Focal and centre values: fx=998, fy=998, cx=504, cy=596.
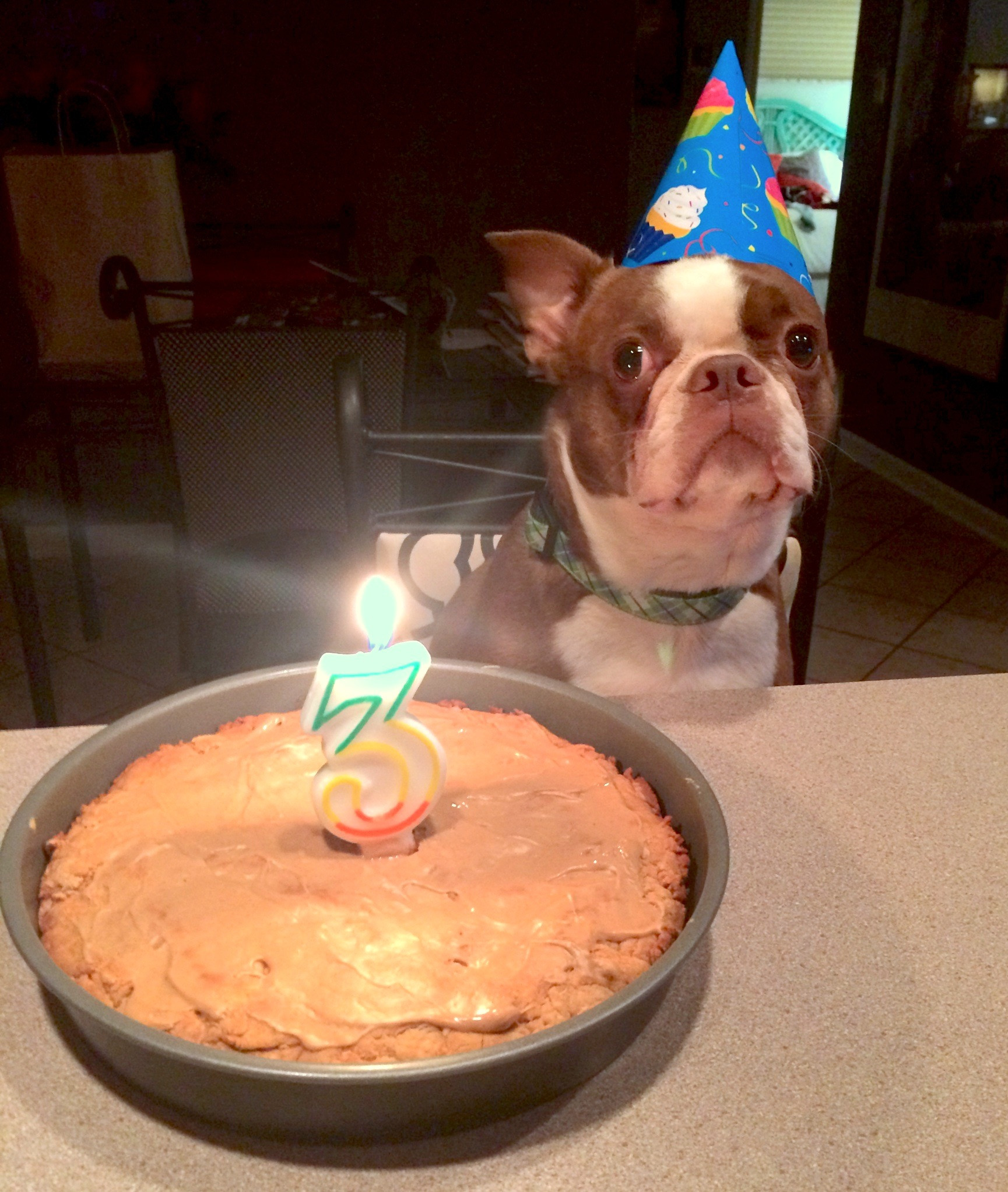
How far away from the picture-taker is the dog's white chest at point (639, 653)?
1.12m

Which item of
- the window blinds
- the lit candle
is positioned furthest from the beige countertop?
the window blinds

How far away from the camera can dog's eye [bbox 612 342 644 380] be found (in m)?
1.14

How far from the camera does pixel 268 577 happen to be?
246cm

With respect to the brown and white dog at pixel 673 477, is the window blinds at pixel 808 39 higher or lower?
higher

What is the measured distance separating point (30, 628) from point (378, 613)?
1.92 metres

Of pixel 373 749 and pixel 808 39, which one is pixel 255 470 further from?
pixel 808 39

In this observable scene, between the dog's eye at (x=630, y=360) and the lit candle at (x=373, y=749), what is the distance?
66cm

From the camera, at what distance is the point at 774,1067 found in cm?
51

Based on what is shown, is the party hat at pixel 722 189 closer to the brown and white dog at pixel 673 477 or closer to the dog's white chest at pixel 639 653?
the brown and white dog at pixel 673 477

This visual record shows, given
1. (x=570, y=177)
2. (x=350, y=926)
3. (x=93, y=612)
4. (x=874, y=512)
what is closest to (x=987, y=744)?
(x=350, y=926)

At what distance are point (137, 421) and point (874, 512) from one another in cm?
280

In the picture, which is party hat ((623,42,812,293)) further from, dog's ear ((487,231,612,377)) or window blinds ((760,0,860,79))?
window blinds ((760,0,860,79))

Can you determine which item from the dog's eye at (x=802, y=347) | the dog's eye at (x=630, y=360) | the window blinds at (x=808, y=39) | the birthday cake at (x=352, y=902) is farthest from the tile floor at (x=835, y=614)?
the window blinds at (x=808, y=39)

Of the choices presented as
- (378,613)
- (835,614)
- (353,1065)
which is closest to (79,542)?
(835,614)
